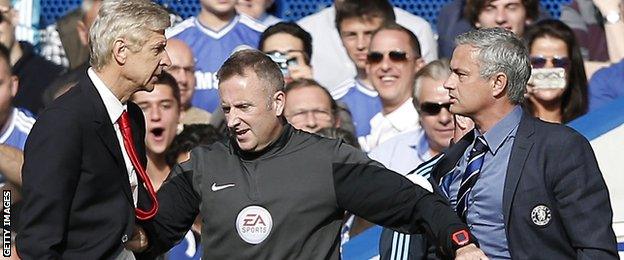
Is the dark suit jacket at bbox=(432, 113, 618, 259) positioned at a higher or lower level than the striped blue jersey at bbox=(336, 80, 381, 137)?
higher

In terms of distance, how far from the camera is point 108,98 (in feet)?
16.5

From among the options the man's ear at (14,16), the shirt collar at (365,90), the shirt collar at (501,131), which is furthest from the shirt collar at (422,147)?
the man's ear at (14,16)

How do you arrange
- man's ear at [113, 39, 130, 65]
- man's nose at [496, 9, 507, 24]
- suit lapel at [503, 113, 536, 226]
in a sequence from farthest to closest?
1. man's nose at [496, 9, 507, 24]
2. suit lapel at [503, 113, 536, 226]
3. man's ear at [113, 39, 130, 65]

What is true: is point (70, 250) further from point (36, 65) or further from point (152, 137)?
point (36, 65)

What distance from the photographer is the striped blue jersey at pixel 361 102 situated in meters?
8.42

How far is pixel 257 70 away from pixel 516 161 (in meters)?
1.03

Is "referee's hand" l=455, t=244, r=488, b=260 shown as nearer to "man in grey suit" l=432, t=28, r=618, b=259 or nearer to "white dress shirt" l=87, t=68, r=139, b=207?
"man in grey suit" l=432, t=28, r=618, b=259

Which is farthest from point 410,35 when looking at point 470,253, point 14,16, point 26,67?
point 470,253

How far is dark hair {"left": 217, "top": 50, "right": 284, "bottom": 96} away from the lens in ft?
17.0

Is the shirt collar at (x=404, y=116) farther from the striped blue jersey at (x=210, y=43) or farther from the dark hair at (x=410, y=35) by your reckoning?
the striped blue jersey at (x=210, y=43)

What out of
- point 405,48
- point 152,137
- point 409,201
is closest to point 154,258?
point 409,201

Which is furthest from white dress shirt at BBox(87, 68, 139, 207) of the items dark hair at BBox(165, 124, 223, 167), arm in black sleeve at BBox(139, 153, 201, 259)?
dark hair at BBox(165, 124, 223, 167)

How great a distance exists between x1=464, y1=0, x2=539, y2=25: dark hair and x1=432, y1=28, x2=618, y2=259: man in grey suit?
314 centimetres

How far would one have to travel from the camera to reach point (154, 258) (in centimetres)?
551
